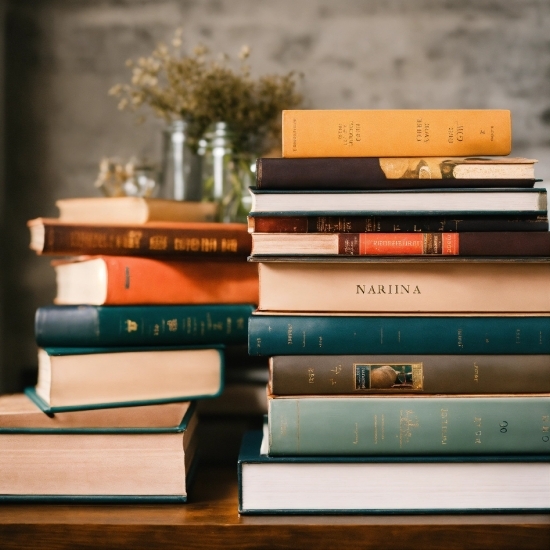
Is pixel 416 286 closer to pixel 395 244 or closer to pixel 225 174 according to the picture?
pixel 395 244

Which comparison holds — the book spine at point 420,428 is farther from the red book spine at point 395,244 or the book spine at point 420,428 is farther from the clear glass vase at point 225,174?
the clear glass vase at point 225,174

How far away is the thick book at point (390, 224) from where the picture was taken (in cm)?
66

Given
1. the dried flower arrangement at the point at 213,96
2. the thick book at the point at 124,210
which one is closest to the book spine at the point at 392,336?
the thick book at the point at 124,210

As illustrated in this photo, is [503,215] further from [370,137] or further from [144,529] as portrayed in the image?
[144,529]

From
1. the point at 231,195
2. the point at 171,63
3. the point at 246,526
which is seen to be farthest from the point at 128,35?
→ the point at 246,526

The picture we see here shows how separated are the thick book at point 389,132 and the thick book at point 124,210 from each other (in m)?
0.21

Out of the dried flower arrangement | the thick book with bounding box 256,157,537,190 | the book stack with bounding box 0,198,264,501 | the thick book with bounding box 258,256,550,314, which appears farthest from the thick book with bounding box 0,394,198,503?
the dried flower arrangement

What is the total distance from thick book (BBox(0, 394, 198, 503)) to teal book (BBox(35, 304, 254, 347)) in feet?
0.35

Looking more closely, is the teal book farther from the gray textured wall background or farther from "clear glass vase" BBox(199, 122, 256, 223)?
the gray textured wall background

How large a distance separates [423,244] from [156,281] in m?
0.34

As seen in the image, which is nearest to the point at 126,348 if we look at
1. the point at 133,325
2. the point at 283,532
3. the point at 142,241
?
the point at 133,325

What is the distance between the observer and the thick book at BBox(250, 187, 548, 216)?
2.15 ft

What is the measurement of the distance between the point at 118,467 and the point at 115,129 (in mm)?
585

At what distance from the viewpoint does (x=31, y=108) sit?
1019 millimetres
